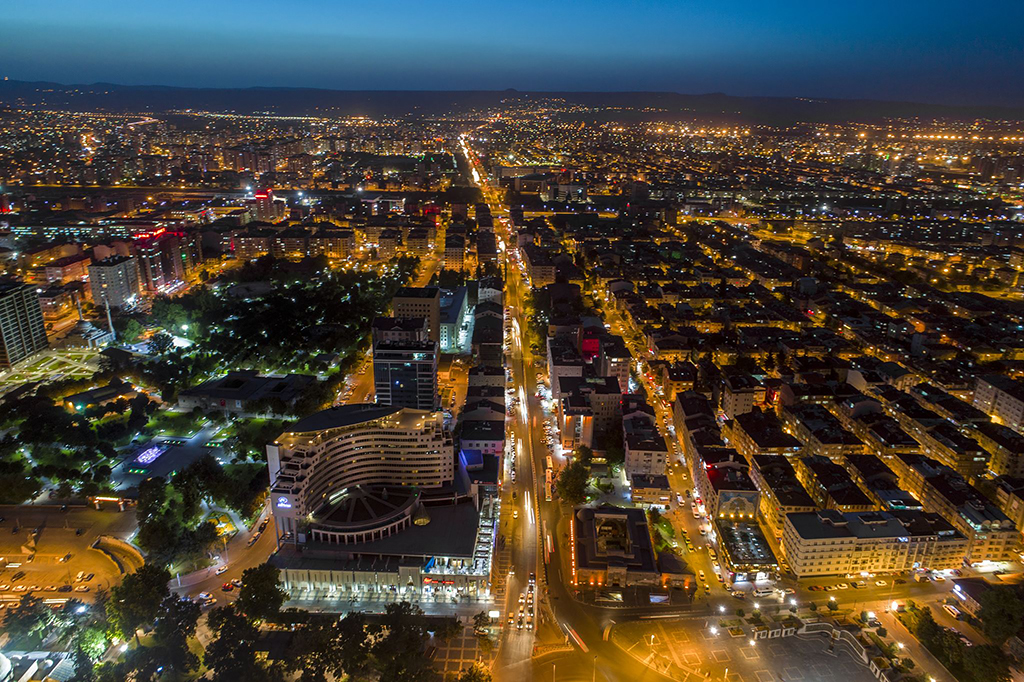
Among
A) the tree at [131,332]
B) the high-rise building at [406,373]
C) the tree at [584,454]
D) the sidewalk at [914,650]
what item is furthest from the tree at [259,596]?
the tree at [131,332]

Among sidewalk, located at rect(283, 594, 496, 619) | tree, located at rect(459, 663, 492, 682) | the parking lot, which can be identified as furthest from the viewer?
the parking lot

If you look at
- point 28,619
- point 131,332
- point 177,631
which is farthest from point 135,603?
point 131,332

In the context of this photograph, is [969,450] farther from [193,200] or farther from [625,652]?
[193,200]

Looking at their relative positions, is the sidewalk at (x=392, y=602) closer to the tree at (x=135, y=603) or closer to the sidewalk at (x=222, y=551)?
the sidewalk at (x=222, y=551)

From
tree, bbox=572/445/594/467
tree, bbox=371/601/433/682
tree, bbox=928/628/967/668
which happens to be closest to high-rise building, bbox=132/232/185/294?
tree, bbox=572/445/594/467

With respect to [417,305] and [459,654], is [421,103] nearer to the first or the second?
[417,305]

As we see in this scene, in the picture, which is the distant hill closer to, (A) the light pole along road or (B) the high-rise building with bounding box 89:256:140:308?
(B) the high-rise building with bounding box 89:256:140:308
